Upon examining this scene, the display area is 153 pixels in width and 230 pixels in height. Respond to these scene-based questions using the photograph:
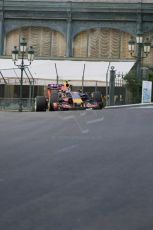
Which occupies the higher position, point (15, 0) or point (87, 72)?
point (15, 0)

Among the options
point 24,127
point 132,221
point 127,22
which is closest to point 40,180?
point 132,221

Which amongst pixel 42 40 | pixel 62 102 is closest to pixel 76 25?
pixel 42 40

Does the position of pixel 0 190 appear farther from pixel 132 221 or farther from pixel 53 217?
pixel 132 221

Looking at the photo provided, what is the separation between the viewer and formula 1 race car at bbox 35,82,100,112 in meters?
19.8

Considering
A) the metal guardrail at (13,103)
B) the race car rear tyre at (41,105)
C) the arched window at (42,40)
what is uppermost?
the arched window at (42,40)

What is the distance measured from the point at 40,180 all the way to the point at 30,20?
43054mm

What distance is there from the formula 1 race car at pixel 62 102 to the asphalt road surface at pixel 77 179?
1117 cm

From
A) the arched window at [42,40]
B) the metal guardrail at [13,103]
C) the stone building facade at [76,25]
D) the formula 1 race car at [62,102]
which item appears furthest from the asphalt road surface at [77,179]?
the arched window at [42,40]

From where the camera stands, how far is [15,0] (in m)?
47.0

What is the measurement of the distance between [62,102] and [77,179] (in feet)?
49.9

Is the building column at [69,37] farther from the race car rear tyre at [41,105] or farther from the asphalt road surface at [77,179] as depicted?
the asphalt road surface at [77,179]

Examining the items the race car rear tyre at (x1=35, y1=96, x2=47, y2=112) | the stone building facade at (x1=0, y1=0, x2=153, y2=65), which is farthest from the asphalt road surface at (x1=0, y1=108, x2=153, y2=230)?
the stone building facade at (x1=0, y1=0, x2=153, y2=65)

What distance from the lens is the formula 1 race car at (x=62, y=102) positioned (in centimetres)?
1981

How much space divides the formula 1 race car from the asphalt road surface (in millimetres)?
11167
